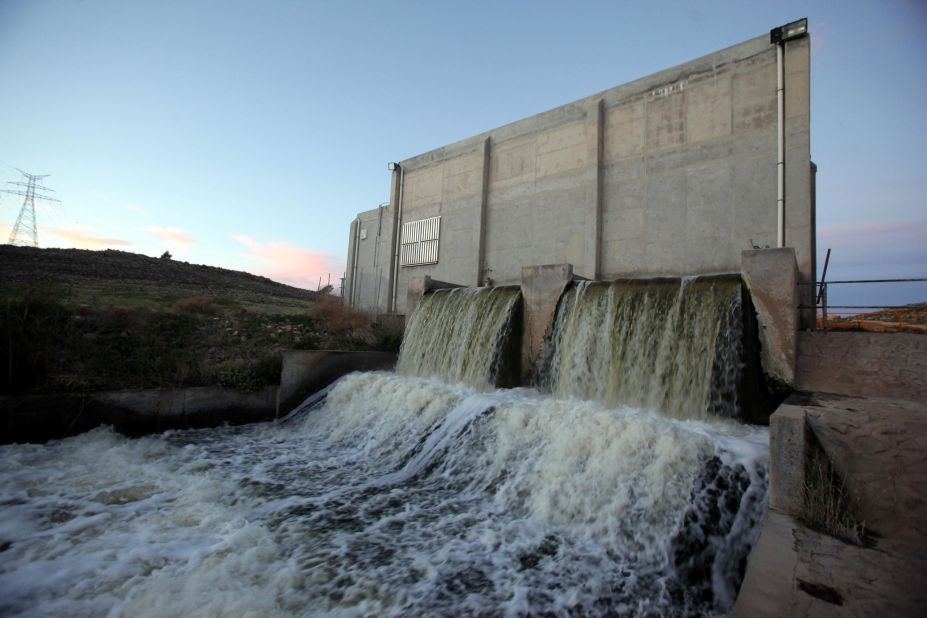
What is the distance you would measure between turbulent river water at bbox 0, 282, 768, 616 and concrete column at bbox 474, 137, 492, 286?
7.90 m

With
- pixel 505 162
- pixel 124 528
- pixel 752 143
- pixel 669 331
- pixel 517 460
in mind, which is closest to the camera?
pixel 124 528

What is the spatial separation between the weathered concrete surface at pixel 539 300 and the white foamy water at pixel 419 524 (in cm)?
316

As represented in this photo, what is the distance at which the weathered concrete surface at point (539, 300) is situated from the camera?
948 cm

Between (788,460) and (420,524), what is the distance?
365cm

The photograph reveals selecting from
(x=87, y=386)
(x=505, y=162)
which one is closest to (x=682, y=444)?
(x=87, y=386)

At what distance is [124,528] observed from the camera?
4566 millimetres

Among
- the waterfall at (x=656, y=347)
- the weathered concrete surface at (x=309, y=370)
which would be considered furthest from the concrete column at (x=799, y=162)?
the weathered concrete surface at (x=309, y=370)

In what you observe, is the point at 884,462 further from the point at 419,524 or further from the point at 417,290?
the point at 417,290

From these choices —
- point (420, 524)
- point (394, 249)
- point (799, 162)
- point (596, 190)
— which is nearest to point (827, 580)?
point (420, 524)

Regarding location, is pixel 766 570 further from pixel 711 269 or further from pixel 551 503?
pixel 711 269

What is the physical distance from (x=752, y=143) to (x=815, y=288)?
347 cm

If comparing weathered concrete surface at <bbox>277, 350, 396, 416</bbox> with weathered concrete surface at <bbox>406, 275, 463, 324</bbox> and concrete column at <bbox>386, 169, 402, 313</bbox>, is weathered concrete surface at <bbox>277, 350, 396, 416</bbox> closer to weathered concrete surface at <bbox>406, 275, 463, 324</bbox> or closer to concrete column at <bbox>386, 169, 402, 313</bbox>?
weathered concrete surface at <bbox>406, 275, 463, 324</bbox>

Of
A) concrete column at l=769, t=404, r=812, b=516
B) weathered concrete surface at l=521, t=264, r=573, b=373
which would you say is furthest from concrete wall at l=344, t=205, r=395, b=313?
concrete column at l=769, t=404, r=812, b=516

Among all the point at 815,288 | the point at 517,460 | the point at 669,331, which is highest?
the point at 815,288
